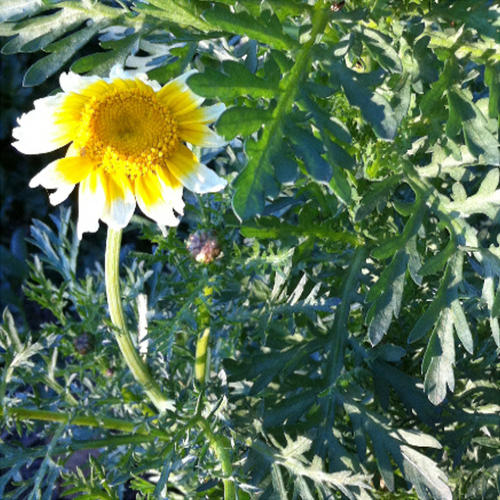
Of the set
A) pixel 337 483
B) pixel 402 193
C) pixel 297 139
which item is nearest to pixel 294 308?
pixel 337 483

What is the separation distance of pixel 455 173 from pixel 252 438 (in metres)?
0.65

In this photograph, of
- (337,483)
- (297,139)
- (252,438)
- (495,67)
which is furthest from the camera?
(252,438)

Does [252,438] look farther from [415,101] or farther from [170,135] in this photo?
[415,101]

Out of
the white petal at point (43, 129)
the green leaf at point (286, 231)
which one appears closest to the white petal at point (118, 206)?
the white petal at point (43, 129)

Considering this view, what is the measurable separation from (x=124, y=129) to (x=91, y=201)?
0.13 m

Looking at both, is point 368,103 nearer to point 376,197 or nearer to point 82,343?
point 376,197

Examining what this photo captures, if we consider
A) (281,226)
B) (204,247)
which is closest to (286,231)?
(281,226)

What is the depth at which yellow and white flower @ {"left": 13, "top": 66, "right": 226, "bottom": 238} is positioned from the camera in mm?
1262

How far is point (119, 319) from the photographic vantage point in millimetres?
1361

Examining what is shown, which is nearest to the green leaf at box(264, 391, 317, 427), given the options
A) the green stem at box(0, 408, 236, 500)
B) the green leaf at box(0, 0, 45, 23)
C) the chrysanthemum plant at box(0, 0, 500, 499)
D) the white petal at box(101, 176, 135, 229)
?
the chrysanthemum plant at box(0, 0, 500, 499)

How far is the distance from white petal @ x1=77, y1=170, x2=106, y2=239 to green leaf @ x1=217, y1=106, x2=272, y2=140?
285 mm

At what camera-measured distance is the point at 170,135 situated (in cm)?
130

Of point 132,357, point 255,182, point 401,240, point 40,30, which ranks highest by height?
point 40,30

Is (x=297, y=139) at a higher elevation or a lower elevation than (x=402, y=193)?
higher
